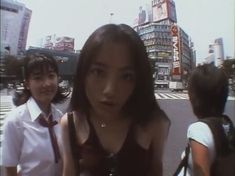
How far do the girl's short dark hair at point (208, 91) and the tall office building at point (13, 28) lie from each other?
61cm

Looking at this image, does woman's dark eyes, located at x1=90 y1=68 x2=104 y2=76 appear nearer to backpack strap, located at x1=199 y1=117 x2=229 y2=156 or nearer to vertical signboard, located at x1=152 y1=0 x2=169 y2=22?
backpack strap, located at x1=199 y1=117 x2=229 y2=156

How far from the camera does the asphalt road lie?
3.46ft

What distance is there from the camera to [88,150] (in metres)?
0.57

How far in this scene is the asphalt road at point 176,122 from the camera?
106 centimetres

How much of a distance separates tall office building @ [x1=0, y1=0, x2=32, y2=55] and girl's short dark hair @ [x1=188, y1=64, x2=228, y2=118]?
0.61 m

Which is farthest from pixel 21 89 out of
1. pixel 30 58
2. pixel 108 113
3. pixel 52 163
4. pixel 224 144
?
pixel 224 144

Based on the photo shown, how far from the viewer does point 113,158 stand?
564 millimetres

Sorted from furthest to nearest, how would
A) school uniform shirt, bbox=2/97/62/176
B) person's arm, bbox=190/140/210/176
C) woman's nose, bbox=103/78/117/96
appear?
school uniform shirt, bbox=2/97/62/176 → person's arm, bbox=190/140/210/176 → woman's nose, bbox=103/78/117/96

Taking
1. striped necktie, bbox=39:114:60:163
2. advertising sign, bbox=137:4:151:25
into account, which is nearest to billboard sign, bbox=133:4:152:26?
advertising sign, bbox=137:4:151:25

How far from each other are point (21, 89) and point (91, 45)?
1.94 ft

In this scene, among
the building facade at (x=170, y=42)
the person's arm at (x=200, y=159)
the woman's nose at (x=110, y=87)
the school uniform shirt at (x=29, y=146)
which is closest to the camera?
the woman's nose at (x=110, y=87)

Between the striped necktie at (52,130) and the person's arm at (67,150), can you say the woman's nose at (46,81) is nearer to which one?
the striped necktie at (52,130)

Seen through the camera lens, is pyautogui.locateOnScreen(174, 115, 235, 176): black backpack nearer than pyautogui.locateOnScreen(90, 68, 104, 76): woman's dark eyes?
No

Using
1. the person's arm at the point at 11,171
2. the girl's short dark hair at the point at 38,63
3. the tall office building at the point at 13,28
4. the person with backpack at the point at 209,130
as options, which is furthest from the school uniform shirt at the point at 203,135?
the tall office building at the point at 13,28
